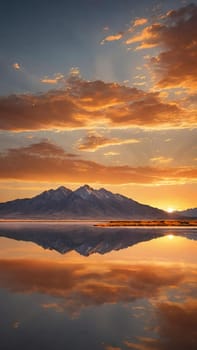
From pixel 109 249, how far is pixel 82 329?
27655 millimetres

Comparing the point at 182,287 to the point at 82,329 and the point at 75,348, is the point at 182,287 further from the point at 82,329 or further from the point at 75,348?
the point at 75,348

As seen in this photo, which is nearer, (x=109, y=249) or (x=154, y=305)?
(x=154, y=305)

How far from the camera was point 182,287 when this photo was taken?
18.6 m

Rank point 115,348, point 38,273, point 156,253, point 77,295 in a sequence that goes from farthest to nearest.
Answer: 1. point 156,253
2. point 38,273
3. point 77,295
4. point 115,348

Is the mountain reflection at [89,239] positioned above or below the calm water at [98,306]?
above

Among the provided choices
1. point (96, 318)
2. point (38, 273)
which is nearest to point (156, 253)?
point (38, 273)

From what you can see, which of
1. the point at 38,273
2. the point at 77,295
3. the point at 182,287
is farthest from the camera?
the point at 38,273

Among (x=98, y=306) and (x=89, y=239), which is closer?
(x=98, y=306)

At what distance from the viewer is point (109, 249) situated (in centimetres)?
3934

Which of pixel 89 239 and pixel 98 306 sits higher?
pixel 89 239

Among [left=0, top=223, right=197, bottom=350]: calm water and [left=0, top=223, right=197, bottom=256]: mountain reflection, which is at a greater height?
[left=0, top=223, right=197, bottom=256]: mountain reflection

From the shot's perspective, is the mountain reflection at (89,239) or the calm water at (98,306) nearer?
the calm water at (98,306)

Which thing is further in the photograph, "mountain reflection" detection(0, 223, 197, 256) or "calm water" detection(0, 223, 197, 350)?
"mountain reflection" detection(0, 223, 197, 256)

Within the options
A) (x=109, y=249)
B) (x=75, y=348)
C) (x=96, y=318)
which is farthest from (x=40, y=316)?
(x=109, y=249)
